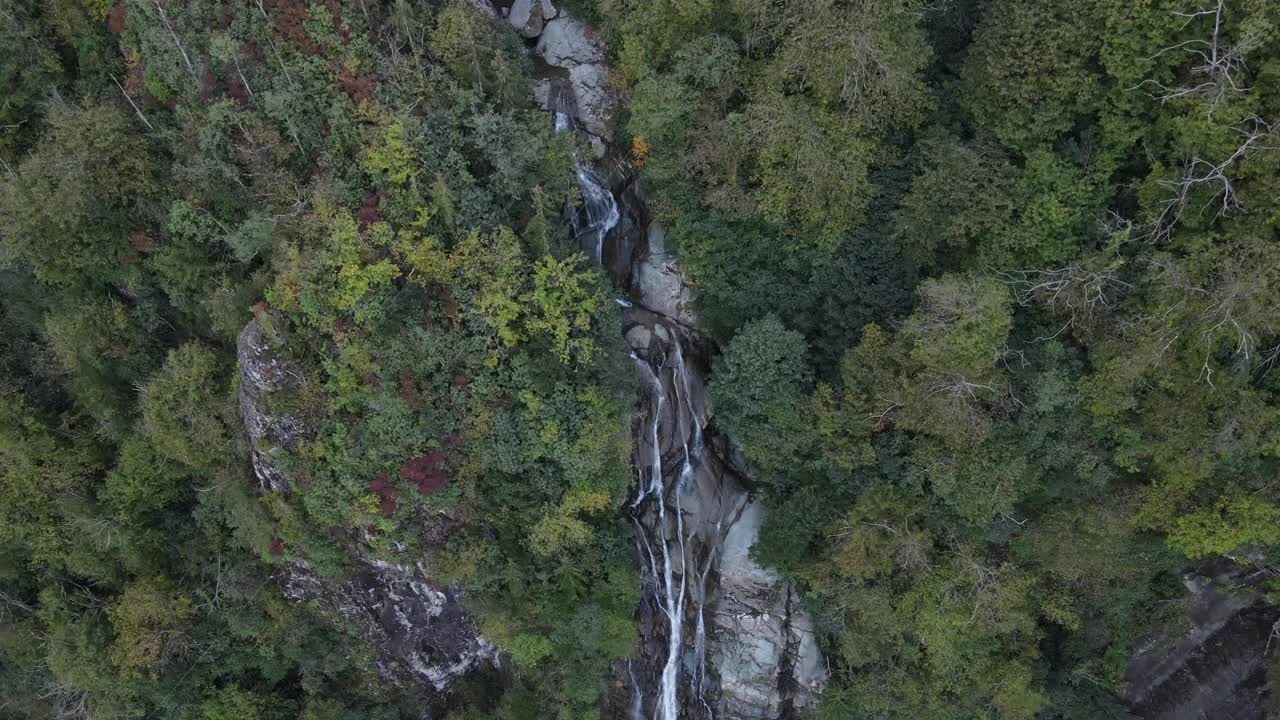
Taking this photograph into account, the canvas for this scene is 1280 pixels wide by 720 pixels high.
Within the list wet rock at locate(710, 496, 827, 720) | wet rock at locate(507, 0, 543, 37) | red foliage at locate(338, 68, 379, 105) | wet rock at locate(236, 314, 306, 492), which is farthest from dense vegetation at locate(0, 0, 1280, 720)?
wet rock at locate(507, 0, 543, 37)

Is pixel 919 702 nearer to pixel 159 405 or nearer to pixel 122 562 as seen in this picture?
pixel 159 405

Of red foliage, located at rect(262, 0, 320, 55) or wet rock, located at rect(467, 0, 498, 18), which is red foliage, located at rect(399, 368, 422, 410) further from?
wet rock, located at rect(467, 0, 498, 18)

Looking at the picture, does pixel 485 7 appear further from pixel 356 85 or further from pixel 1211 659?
pixel 1211 659

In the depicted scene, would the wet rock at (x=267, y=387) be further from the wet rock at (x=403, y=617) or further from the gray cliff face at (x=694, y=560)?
the gray cliff face at (x=694, y=560)

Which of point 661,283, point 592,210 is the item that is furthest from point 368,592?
point 592,210

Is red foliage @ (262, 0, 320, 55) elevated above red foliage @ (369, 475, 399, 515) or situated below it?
above

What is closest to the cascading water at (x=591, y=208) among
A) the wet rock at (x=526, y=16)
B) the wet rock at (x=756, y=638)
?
the wet rock at (x=526, y=16)
